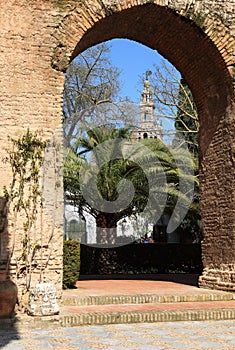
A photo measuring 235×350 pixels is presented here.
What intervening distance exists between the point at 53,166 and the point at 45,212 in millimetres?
689

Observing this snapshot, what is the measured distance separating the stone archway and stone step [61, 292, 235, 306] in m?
0.44

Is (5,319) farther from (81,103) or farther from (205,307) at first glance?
(81,103)

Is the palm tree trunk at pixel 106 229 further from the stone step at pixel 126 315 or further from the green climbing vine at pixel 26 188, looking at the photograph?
the green climbing vine at pixel 26 188

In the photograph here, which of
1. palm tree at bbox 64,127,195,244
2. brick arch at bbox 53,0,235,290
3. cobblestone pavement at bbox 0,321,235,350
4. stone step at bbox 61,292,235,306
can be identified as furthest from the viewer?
palm tree at bbox 64,127,195,244

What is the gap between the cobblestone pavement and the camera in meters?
4.98

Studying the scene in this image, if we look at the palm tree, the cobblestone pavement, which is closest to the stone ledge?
the cobblestone pavement

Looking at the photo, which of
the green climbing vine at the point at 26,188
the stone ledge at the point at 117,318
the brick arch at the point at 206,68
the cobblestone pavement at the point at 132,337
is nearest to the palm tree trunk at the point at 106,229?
the brick arch at the point at 206,68

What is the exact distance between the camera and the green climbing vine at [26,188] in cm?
680

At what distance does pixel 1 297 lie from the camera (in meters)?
6.33

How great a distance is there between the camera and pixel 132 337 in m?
5.45

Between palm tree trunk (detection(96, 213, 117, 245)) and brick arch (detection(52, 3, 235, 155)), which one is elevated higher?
brick arch (detection(52, 3, 235, 155))

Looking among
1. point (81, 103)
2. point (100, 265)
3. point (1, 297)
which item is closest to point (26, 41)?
point (1, 297)

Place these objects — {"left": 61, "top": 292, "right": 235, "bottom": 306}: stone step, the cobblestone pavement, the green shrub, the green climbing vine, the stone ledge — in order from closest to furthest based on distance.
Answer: the cobblestone pavement → the stone ledge → the green climbing vine → {"left": 61, "top": 292, "right": 235, "bottom": 306}: stone step → the green shrub

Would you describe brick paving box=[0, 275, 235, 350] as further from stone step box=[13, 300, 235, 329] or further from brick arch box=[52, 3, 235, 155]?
brick arch box=[52, 3, 235, 155]
